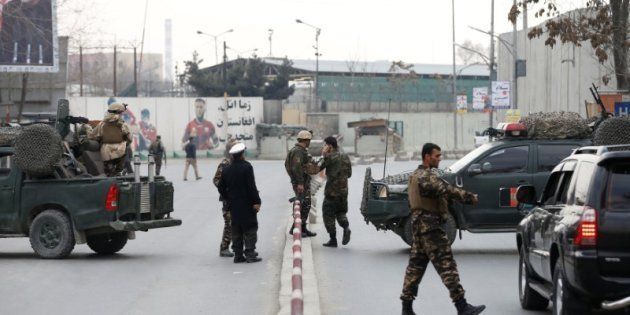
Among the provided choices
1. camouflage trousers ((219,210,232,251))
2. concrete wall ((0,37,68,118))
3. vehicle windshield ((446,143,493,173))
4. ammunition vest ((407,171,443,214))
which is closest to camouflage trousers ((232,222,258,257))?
camouflage trousers ((219,210,232,251))

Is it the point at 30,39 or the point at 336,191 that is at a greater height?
the point at 30,39

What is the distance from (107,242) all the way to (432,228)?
8.69 metres

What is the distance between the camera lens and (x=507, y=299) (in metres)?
12.2

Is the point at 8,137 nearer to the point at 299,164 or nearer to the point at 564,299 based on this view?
the point at 299,164

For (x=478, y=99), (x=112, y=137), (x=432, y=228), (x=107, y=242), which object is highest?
(x=478, y=99)

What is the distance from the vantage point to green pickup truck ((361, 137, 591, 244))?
646 inches

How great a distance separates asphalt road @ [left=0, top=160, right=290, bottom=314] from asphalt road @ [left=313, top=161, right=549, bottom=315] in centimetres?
76

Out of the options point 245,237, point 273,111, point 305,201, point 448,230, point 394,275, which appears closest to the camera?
point 394,275

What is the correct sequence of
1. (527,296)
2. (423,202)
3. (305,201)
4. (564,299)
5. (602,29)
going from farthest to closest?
(602,29)
(305,201)
(527,296)
(423,202)
(564,299)

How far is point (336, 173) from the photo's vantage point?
17641mm

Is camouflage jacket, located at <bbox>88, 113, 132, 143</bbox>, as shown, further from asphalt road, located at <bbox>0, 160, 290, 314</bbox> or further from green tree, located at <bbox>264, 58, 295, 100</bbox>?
green tree, located at <bbox>264, 58, 295, 100</bbox>

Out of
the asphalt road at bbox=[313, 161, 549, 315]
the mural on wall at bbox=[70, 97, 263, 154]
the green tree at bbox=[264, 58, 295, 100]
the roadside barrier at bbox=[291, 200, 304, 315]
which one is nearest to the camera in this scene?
the roadside barrier at bbox=[291, 200, 304, 315]

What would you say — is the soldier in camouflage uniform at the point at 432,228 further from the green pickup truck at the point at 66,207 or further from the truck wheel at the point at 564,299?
the green pickup truck at the point at 66,207

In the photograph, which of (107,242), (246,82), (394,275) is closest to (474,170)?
(394,275)
